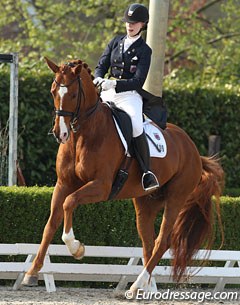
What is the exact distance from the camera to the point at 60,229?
383 inches

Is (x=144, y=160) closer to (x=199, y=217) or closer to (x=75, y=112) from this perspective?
(x=75, y=112)

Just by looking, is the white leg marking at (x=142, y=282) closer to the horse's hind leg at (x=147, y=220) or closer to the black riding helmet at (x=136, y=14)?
the horse's hind leg at (x=147, y=220)

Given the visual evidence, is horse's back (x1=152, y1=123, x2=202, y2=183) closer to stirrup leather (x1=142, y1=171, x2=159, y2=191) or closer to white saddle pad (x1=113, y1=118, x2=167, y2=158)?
white saddle pad (x1=113, y1=118, x2=167, y2=158)

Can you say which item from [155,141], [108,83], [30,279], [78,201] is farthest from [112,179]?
[30,279]

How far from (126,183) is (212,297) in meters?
1.73

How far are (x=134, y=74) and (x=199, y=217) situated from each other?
1.92m

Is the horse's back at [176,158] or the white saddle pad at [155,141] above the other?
the white saddle pad at [155,141]

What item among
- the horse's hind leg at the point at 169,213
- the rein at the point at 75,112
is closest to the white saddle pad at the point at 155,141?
the horse's hind leg at the point at 169,213

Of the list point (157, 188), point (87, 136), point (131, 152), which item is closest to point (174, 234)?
point (157, 188)

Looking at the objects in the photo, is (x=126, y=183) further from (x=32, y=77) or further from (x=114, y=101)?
(x=32, y=77)

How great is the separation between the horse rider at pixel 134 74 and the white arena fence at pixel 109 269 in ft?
3.51

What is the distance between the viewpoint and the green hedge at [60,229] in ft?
31.5
